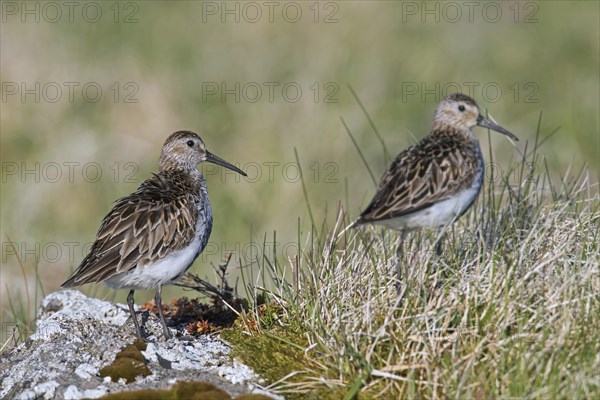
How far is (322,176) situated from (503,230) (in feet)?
22.2

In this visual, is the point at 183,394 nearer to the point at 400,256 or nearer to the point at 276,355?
the point at 276,355

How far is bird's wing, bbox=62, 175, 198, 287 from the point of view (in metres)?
7.72

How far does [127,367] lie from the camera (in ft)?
21.4

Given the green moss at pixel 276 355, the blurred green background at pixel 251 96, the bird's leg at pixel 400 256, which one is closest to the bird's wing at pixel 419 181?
the bird's leg at pixel 400 256

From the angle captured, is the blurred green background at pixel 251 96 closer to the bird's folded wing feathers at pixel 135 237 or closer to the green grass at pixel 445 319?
the bird's folded wing feathers at pixel 135 237

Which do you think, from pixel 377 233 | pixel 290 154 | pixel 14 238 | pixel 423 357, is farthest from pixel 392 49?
pixel 423 357

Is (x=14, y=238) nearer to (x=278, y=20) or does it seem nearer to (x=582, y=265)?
(x=278, y=20)

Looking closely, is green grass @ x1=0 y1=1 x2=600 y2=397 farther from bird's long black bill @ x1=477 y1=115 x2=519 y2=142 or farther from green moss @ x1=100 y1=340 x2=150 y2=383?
green moss @ x1=100 y1=340 x2=150 y2=383

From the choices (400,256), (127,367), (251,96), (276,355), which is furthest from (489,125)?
(251,96)

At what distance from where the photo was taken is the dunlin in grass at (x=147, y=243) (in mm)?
7730

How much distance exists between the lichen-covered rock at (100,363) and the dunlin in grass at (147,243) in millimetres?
349

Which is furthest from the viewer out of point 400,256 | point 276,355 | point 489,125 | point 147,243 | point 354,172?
point 354,172

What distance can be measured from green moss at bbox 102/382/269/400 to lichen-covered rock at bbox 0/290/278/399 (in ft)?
0.54

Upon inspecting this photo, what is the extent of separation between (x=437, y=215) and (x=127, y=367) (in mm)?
2745
